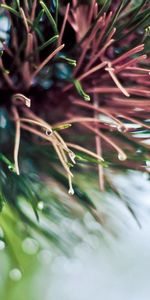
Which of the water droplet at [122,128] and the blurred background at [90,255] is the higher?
the water droplet at [122,128]

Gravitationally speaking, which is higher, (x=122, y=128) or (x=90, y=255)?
(x=122, y=128)

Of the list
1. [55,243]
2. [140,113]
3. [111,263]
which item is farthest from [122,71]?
[111,263]

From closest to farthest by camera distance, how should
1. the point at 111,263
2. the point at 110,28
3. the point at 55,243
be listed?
the point at 110,28
the point at 55,243
the point at 111,263

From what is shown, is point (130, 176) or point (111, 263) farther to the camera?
point (111, 263)

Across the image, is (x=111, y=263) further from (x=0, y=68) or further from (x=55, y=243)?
(x=0, y=68)

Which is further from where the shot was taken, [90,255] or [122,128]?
[90,255]

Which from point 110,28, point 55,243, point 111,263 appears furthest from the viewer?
point 111,263

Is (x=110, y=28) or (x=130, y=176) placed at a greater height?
(x=110, y=28)

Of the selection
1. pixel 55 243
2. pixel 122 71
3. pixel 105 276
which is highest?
pixel 122 71

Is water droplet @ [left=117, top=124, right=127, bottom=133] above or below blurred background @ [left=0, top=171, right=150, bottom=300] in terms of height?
above
